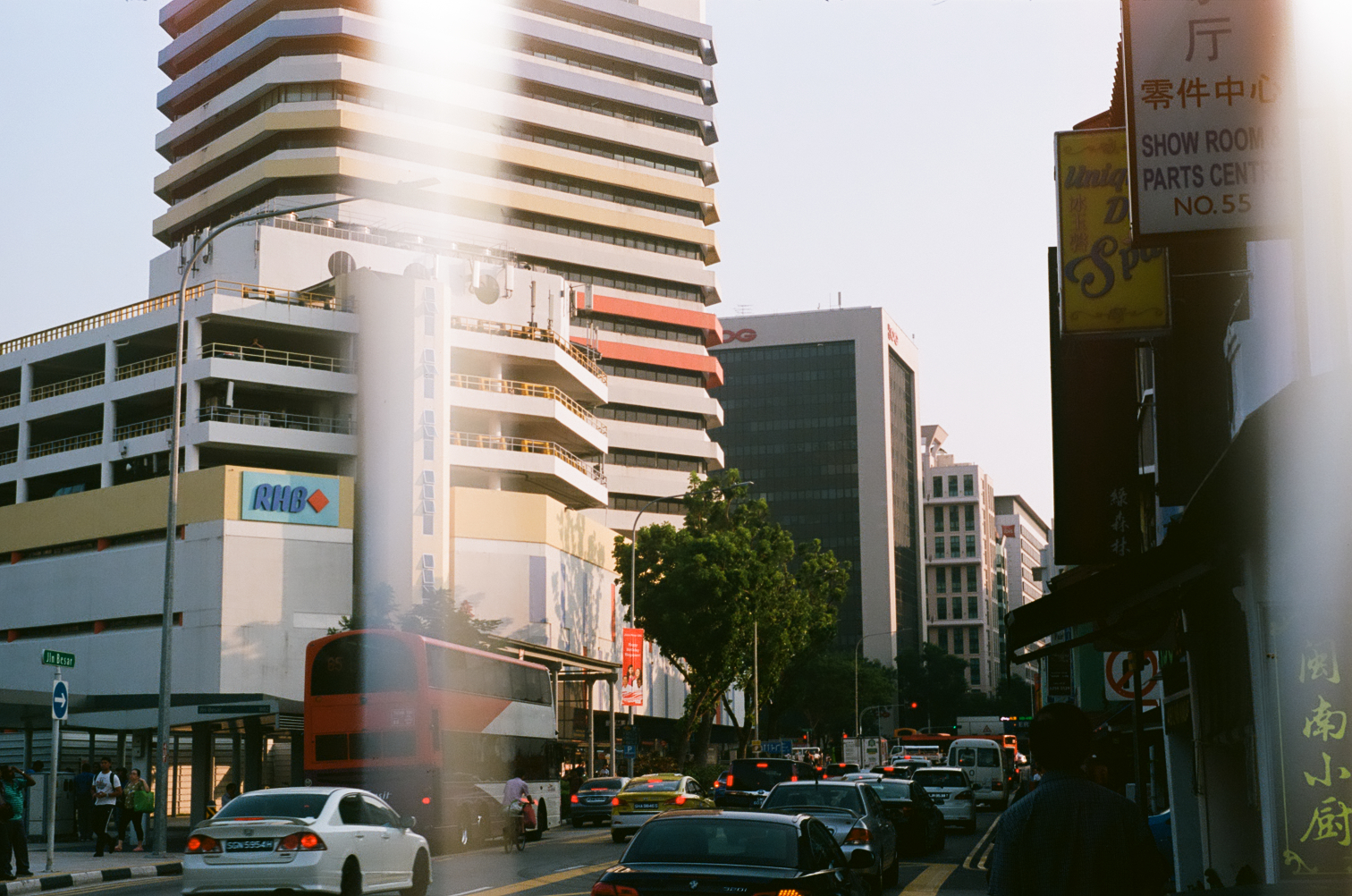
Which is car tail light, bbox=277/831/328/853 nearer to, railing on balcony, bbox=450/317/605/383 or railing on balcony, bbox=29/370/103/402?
railing on balcony, bbox=450/317/605/383

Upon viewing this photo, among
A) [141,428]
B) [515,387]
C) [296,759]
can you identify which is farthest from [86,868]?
[515,387]

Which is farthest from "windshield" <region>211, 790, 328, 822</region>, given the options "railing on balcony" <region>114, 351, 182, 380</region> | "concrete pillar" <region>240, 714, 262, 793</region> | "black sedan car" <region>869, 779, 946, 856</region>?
"railing on balcony" <region>114, 351, 182, 380</region>

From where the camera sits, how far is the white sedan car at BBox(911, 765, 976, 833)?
37.1 meters

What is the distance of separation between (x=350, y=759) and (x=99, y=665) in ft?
127

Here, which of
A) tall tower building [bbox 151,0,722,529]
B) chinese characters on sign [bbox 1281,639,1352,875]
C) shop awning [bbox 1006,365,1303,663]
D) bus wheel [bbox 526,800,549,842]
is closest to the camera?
shop awning [bbox 1006,365,1303,663]

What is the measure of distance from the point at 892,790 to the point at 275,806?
1458 cm

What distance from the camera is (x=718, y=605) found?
60688 millimetres

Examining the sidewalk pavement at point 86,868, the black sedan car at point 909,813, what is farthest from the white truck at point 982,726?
the sidewalk pavement at point 86,868

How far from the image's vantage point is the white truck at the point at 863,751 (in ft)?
259

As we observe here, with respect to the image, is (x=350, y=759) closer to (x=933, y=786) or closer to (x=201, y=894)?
(x=201, y=894)

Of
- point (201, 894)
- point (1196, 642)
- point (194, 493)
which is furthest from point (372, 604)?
point (1196, 642)

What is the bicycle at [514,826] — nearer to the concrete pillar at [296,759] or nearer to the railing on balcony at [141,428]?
the concrete pillar at [296,759]

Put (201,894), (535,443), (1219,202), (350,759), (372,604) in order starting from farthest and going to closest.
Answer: (535,443)
(372,604)
(350,759)
(201,894)
(1219,202)

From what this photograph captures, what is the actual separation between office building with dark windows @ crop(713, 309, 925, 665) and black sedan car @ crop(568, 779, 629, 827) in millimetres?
113905
